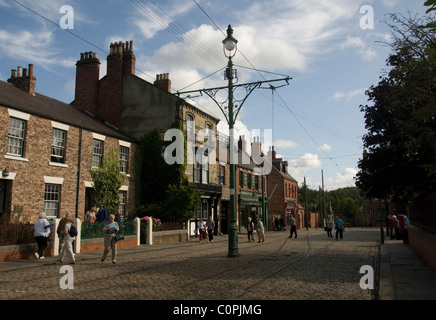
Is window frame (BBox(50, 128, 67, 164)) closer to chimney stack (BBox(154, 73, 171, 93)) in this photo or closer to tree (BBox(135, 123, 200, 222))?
tree (BBox(135, 123, 200, 222))

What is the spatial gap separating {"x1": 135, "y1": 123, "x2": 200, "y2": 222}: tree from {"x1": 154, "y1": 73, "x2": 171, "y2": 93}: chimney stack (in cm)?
379

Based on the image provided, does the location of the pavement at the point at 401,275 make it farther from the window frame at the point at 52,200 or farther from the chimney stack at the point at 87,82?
the chimney stack at the point at 87,82

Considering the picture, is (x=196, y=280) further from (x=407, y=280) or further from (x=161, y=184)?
(x=161, y=184)

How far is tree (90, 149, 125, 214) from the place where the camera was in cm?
2064

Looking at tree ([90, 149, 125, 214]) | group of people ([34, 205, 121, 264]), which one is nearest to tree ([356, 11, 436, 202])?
group of people ([34, 205, 121, 264])

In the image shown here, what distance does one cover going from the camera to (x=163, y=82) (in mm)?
28109

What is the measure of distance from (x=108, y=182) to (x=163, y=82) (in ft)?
33.7

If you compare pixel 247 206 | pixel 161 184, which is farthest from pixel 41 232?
pixel 247 206

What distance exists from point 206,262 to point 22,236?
697cm

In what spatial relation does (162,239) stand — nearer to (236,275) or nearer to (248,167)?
(236,275)

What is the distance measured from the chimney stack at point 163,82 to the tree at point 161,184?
12.4ft

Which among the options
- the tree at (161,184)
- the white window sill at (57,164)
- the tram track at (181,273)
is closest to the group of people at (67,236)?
the tram track at (181,273)
